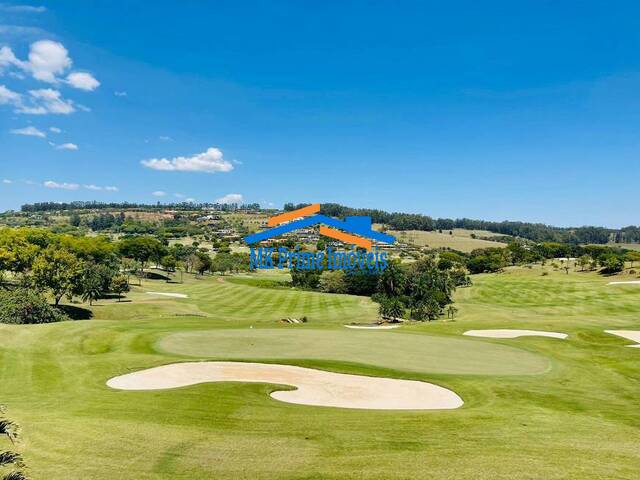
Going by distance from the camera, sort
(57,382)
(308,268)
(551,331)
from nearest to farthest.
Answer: (57,382), (551,331), (308,268)

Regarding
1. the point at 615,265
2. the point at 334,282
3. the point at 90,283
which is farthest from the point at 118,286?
the point at 615,265

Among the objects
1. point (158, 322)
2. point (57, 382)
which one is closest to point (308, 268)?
point (158, 322)

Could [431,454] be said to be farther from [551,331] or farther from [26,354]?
[551,331]

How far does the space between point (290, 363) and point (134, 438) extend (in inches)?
577

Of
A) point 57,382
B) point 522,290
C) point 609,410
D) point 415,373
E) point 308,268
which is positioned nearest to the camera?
point 609,410

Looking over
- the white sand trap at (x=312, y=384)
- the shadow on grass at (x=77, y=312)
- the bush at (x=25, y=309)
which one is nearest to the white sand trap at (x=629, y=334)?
the white sand trap at (x=312, y=384)

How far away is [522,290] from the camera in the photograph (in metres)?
110

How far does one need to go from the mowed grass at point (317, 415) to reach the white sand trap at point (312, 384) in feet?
3.46

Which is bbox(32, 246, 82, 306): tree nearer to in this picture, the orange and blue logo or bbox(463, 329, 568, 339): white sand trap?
bbox(463, 329, 568, 339): white sand trap

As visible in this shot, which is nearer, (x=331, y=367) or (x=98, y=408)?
(x=98, y=408)

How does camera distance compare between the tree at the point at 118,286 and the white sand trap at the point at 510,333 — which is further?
the tree at the point at 118,286

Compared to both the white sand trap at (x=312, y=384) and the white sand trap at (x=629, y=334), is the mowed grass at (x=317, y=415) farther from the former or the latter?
the white sand trap at (x=629, y=334)

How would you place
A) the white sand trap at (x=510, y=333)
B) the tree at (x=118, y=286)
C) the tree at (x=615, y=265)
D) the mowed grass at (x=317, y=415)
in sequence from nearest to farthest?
the mowed grass at (x=317, y=415) → the white sand trap at (x=510, y=333) → the tree at (x=118, y=286) → the tree at (x=615, y=265)

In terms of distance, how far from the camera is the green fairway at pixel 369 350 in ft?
94.2
